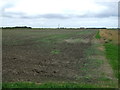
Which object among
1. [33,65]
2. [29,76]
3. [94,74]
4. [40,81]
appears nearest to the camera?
[40,81]

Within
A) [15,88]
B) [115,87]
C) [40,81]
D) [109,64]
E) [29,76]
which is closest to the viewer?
[15,88]

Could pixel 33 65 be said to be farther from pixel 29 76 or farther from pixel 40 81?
pixel 40 81

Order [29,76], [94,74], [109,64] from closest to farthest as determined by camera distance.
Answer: [29,76] → [94,74] → [109,64]

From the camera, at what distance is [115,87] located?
1034 cm

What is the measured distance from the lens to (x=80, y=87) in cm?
976

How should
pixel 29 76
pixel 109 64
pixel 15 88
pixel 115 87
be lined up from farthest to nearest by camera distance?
pixel 109 64 → pixel 29 76 → pixel 115 87 → pixel 15 88

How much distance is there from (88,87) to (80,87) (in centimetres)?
30

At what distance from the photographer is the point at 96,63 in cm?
1652

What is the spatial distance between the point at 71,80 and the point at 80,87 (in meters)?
1.83

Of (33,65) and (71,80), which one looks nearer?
(71,80)

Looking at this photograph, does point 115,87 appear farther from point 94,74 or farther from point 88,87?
point 94,74

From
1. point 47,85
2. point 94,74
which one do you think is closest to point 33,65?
point 94,74

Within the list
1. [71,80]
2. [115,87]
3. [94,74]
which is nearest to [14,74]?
[71,80]

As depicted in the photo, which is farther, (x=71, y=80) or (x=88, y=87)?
(x=71, y=80)
